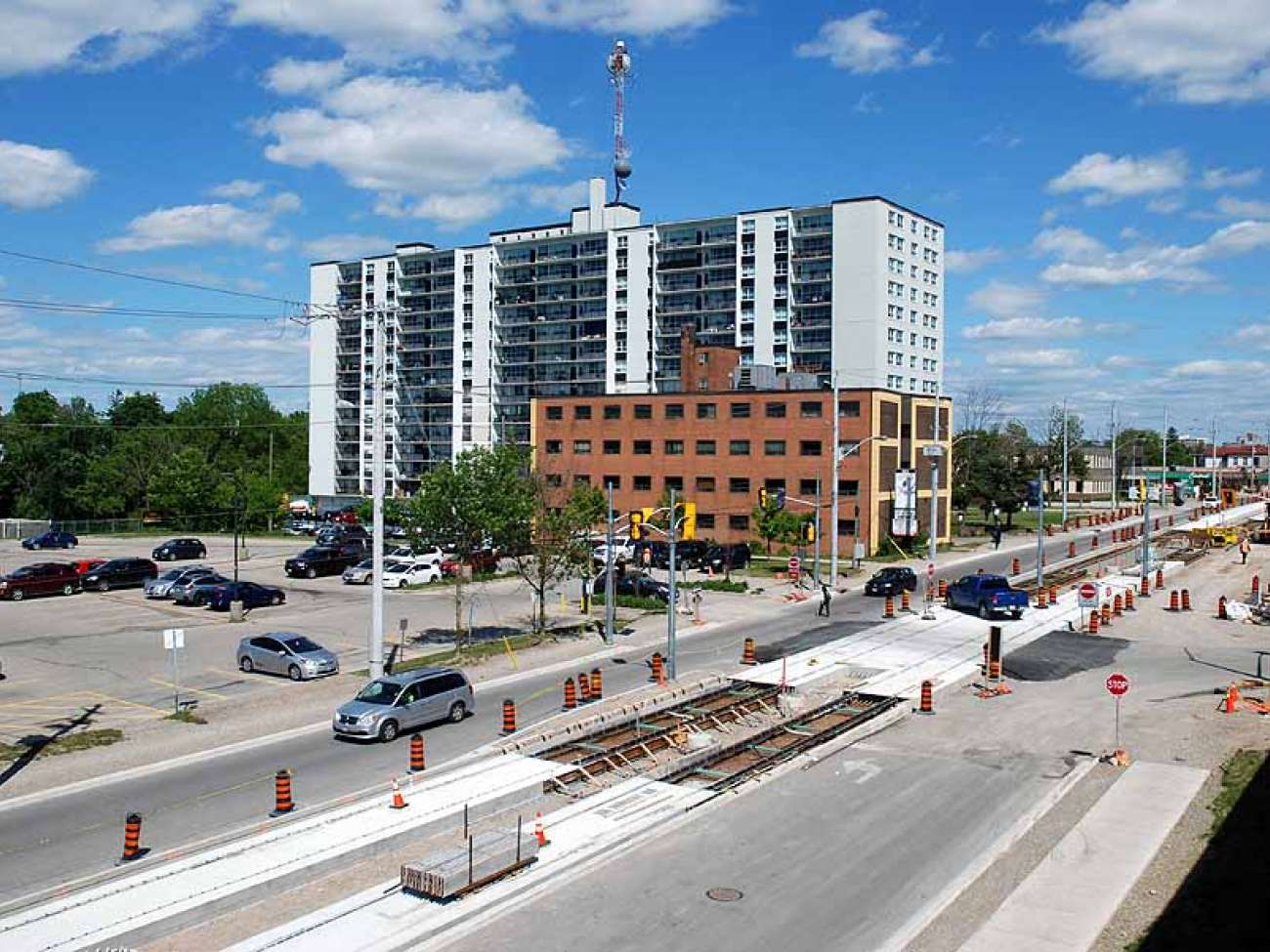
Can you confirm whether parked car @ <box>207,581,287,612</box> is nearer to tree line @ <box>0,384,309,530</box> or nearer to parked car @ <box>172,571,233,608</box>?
parked car @ <box>172,571,233,608</box>

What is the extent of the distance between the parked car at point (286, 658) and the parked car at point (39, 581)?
24.1 meters

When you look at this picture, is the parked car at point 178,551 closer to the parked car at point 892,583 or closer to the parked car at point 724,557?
the parked car at point 724,557

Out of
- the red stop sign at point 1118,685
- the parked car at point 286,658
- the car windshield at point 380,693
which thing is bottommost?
the parked car at point 286,658

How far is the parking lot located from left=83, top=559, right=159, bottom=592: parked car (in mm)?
514

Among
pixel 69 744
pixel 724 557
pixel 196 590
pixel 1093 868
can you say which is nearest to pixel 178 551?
pixel 196 590

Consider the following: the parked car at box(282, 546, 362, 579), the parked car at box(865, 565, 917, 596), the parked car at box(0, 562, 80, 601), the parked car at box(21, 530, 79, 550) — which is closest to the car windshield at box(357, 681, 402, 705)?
the parked car at box(865, 565, 917, 596)

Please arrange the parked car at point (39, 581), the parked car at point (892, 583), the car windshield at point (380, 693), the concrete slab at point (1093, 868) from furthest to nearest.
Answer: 1. the parked car at point (892, 583)
2. the parked car at point (39, 581)
3. the car windshield at point (380, 693)
4. the concrete slab at point (1093, 868)

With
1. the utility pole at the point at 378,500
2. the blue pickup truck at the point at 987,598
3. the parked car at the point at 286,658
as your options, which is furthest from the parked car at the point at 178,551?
the blue pickup truck at the point at 987,598

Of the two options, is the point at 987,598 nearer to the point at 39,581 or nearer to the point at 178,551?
the point at 39,581

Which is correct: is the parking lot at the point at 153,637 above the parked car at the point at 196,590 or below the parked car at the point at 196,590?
below

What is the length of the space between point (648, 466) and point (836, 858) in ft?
205

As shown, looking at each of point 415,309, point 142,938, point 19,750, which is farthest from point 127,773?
point 415,309

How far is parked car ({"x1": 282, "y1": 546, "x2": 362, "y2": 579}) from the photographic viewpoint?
211 feet

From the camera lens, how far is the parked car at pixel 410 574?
60500mm
